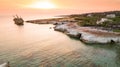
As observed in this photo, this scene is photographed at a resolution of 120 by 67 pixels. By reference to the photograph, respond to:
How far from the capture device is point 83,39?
51250 mm

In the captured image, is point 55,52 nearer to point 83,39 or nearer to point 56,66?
point 56,66

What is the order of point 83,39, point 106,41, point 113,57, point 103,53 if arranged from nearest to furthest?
point 113,57 → point 103,53 → point 106,41 → point 83,39

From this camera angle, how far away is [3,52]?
37.8m

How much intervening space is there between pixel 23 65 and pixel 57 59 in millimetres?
7009

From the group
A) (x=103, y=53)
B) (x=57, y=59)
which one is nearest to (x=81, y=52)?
(x=103, y=53)

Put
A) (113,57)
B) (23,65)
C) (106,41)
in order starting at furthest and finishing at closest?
(106,41) → (113,57) → (23,65)

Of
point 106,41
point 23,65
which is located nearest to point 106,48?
point 106,41

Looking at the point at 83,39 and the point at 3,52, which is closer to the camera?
the point at 3,52

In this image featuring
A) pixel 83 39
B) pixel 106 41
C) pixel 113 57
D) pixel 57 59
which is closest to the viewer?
pixel 57 59

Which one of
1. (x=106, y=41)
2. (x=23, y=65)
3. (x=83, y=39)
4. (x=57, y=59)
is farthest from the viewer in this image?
(x=83, y=39)

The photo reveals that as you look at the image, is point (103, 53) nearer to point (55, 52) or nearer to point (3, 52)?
point (55, 52)

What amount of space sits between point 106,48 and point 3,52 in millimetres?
25028

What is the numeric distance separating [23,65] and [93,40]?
24876 mm

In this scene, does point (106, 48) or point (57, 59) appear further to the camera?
point (106, 48)
